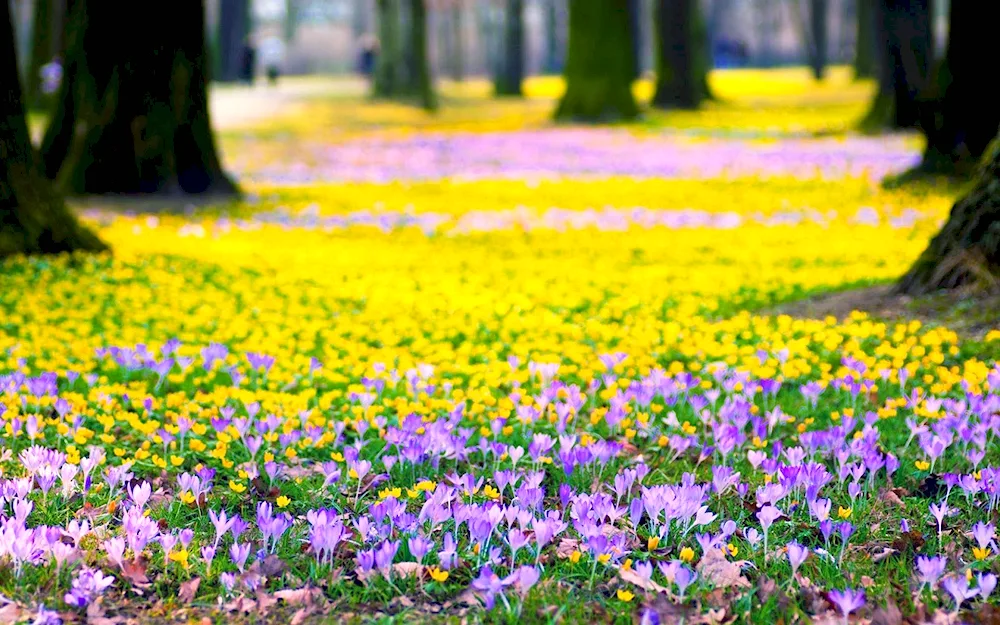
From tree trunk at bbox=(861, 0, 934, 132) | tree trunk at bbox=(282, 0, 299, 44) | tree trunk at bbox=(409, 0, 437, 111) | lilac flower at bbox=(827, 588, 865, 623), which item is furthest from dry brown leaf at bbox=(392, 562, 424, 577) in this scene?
tree trunk at bbox=(282, 0, 299, 44)

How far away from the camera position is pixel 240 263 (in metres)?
10.0

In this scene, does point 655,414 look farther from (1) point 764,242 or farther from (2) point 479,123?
(2) point 479,123

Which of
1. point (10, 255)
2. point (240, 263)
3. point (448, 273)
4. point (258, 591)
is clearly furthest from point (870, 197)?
point (258, 591)

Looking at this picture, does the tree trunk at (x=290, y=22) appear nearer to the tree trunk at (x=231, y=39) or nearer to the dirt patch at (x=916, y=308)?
the tree trunk at (x=231, y=39)

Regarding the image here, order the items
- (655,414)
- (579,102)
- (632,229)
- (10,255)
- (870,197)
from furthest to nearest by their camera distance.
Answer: (579,102) < (870,197) < (632,229) < (10,255) < (655,414)

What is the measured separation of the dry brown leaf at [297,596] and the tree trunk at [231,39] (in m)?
52.3

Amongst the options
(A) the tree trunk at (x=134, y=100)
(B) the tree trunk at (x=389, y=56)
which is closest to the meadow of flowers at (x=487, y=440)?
(A) the tree trunk at (x=134, y=100)

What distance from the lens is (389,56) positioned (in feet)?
130

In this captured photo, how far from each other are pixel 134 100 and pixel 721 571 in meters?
11.7

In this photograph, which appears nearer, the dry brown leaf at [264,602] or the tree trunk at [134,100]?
the dry brown leaf at [264,602]

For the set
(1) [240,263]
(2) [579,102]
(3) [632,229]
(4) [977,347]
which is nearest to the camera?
(4) [977,347]

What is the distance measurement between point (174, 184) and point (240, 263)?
15.5 ft

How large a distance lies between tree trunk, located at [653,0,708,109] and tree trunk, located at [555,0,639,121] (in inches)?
124

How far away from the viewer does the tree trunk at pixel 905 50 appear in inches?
826
